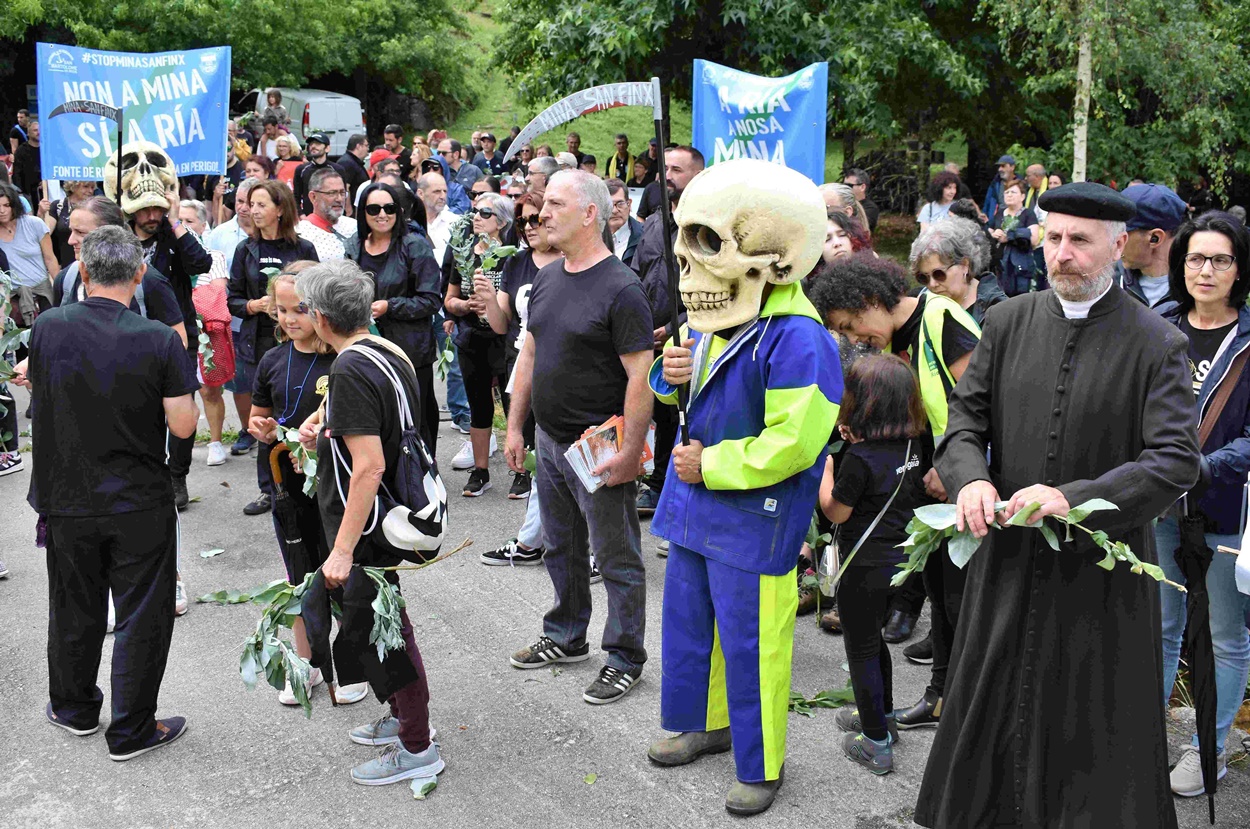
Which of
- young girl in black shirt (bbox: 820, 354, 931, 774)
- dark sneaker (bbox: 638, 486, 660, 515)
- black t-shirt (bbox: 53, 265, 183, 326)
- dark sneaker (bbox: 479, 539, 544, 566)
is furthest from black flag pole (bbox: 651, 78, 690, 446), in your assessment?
dark sneaker (bbox: 638, 486, 660, 515)

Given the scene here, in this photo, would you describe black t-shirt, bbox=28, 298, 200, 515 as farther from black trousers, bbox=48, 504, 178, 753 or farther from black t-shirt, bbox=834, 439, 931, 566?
black t-shirt, bbox=834, 439, 931, 566

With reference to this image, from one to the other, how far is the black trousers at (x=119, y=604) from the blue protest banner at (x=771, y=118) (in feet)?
14.4

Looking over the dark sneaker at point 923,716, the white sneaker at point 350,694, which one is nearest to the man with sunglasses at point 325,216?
the white sneaker at point 350,694

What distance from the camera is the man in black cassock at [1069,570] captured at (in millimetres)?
3293

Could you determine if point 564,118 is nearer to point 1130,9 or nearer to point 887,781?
point 887,781

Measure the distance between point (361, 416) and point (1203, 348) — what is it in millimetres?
2911

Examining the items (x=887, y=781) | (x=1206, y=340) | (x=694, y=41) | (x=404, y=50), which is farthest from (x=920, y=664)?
(x=404, y=50)

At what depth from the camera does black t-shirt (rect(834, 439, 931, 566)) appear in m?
4.32

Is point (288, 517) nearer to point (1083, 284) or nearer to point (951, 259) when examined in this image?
point (951, 259)

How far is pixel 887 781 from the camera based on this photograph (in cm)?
441

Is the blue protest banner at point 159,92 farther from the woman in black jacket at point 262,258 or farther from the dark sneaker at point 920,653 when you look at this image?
the dark sneaker at point 920,653

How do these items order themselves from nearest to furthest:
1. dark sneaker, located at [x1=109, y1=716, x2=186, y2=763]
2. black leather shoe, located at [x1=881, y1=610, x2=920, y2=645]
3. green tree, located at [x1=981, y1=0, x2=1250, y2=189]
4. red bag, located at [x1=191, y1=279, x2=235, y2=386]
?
dark sneaker, located at [x1=109, y1=716, x2=186, y2=763], black leather shoe, located at [x1=881, y1=610, x2=920, y2=645], red bag, located at [x1=191, y1=279, x2=235, y2=386], green tree, located at [x1=981, y1=0, x2=1250, y2=189]

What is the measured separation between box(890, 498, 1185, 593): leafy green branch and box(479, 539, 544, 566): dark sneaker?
3.38m

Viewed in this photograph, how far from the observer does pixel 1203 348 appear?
4.23 meters
